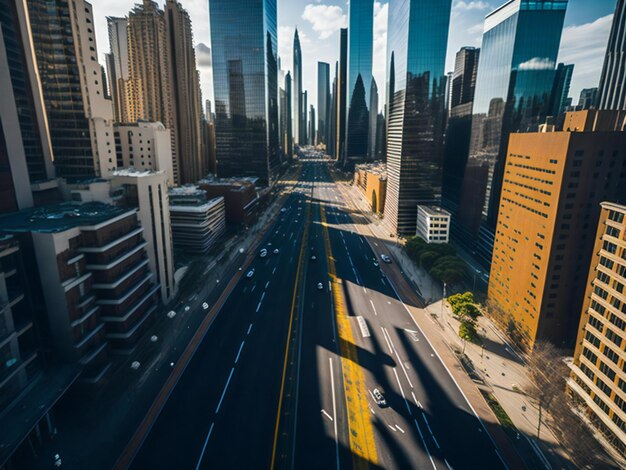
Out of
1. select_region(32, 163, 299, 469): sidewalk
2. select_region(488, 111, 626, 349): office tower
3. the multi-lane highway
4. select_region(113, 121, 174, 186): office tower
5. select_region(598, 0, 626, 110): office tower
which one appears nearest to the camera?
select_region(32, 163, 299, 469): sidewalk

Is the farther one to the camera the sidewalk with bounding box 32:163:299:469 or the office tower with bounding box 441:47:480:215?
the office tower with bounding box 441:47:480:215

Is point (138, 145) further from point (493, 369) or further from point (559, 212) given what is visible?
point (493, 369)

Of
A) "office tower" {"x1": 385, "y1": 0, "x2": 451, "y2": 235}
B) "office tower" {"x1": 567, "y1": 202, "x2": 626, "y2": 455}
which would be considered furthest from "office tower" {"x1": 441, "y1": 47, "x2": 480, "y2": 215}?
"office tower" {"x1": 567, "y1": 202, "x2": 626, "y2": 455}

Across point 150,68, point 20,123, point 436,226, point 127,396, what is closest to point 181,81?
point 150,68

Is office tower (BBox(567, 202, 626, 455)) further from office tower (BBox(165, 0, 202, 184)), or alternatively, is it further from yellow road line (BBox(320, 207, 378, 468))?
office tower (BBox(165, 0, 202, 184))

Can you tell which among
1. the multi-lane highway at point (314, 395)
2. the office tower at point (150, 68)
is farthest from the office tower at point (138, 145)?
the multi-lane highway at point (314, 395)
